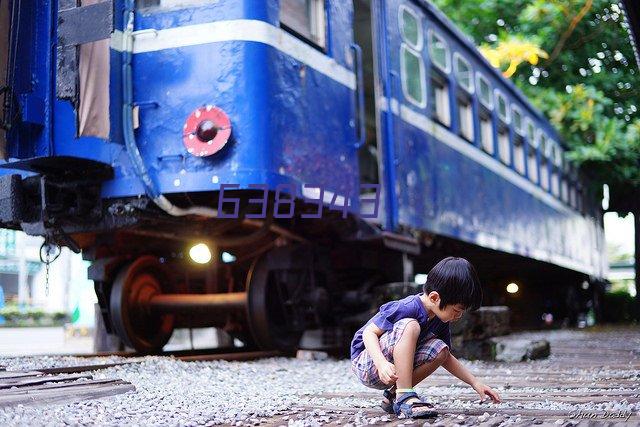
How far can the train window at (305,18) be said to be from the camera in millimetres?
5123

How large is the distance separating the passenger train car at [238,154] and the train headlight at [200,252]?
0.02 meters

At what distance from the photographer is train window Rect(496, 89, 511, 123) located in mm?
9500

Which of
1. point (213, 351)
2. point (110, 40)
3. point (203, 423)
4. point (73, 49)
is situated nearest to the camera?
point (203, 423)

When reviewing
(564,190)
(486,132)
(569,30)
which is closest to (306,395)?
(486,132)

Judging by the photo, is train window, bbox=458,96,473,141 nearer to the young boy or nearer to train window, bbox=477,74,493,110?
train window, bbox=477,74,493,110

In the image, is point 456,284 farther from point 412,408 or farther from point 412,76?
point 412,76

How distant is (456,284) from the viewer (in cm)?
263

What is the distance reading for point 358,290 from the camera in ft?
20.6

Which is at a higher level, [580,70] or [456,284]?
[580,70]

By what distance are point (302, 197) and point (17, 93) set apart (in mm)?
1795

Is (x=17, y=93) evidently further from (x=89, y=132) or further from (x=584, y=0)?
(x=584, y=0)

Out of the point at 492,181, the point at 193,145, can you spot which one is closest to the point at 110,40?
the point at 193,145

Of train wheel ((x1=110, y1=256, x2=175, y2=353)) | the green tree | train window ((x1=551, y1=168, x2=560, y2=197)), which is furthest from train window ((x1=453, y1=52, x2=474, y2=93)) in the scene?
train window ((x1=551, y1=168, x2=560, y2=197))

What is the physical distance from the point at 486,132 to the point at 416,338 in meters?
6.73
